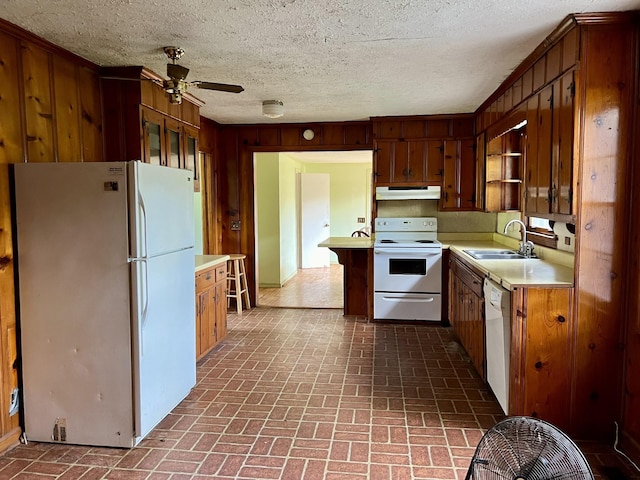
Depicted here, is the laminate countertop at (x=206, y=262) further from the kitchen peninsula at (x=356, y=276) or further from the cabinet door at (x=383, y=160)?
the cabinet door at (x=383, y=160)

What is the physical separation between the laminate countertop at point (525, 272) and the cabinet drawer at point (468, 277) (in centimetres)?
9

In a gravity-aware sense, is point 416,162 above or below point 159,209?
above

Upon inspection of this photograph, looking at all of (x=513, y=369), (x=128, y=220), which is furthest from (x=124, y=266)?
(x=513, y=369)

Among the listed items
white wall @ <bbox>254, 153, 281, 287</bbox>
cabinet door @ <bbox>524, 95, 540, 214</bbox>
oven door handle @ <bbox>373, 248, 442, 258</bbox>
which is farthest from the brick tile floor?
white wall @ <bbox>254, 153, 281, 287</bbox>

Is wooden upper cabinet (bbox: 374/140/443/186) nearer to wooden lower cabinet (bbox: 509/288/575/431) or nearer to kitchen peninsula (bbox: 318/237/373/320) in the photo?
kitchen peninsula (bbox: 318/237/373/320)

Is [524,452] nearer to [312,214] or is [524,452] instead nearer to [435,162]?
[435,162]

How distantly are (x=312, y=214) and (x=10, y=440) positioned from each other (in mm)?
6958

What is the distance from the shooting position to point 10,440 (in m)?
2.46

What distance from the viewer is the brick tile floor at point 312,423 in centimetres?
227

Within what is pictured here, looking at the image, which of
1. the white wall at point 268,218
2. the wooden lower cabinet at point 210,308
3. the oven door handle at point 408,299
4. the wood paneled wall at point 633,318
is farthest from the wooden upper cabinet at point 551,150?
the white wall at point 268,218

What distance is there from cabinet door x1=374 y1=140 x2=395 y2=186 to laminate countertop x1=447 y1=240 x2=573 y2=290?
1.59 metres

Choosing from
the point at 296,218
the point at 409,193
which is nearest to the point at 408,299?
the point at 409,193

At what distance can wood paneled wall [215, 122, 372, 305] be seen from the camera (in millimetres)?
5426

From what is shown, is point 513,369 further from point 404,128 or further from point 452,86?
point 404,128
